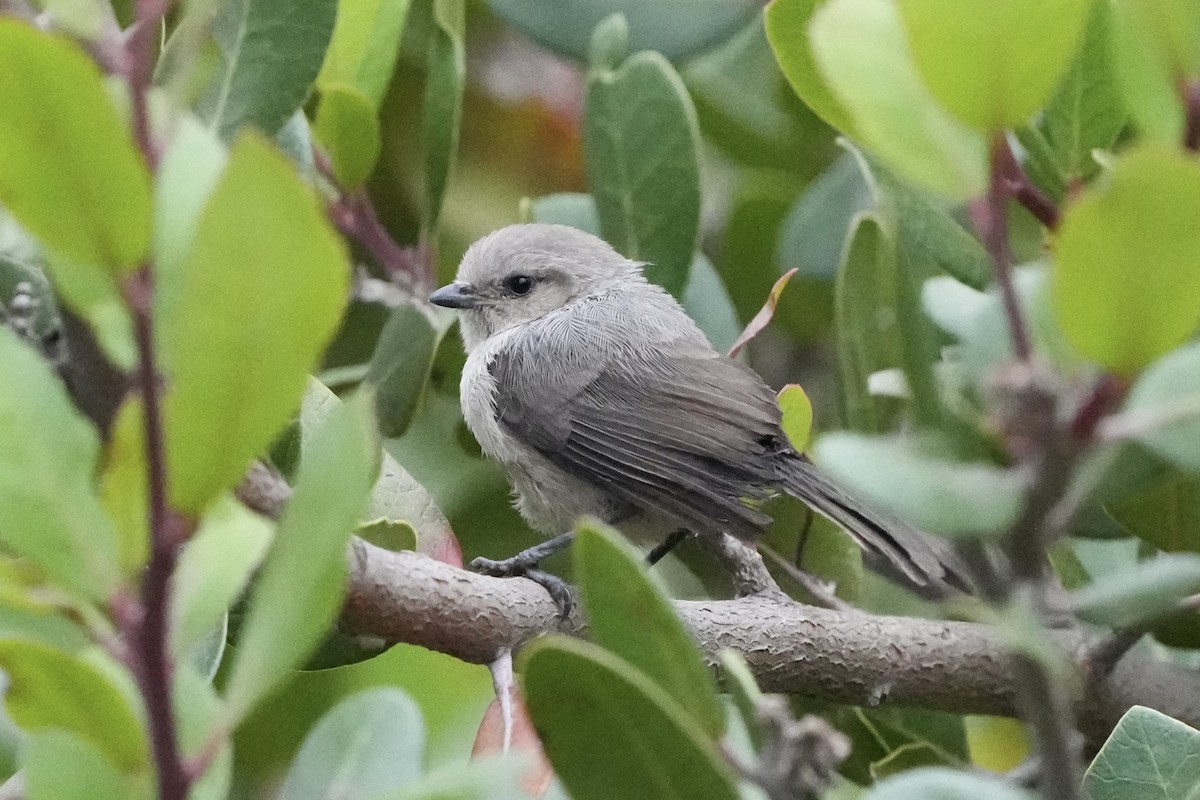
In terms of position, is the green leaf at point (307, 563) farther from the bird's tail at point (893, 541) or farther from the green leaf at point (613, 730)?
the bird's tail at point (893, 541)

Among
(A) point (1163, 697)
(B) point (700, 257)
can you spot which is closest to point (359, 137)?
(B) point (700, 257)

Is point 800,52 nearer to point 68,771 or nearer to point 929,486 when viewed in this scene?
point 929,486

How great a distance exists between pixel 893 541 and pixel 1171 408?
165cm

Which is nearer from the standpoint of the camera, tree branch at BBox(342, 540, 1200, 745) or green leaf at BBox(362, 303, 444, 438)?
tree branch at BBox(342, 540, 1200, 745)

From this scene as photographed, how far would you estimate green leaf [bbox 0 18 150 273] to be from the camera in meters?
0.86

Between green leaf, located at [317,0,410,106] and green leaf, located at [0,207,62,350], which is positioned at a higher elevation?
green leaf, located at [317,0,410,106]

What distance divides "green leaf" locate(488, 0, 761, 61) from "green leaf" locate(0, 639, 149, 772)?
1934 millimetres

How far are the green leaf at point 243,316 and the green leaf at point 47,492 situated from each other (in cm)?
7

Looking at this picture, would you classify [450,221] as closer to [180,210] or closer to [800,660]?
[800,660]

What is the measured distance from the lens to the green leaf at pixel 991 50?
1.00m

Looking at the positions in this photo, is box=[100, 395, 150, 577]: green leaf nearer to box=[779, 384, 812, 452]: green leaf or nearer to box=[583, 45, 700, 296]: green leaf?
box=[779, 384, 812, 452]: green leaf

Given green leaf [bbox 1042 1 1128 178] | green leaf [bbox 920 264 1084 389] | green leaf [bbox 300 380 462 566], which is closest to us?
green leaf [bbox 920 264 1084 389]

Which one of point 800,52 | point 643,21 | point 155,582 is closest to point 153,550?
point 155,582

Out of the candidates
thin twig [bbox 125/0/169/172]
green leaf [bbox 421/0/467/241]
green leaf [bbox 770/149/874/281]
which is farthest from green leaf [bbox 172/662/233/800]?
green leaf [bbox 770/149/874/281]
